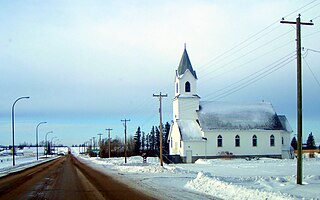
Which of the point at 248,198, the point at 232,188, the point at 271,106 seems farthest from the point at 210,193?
the point at 271,106

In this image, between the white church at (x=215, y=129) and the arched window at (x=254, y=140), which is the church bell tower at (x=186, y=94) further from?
the arched window at (x=254, y=140)

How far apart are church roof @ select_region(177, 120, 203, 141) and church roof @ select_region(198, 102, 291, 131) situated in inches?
54.9

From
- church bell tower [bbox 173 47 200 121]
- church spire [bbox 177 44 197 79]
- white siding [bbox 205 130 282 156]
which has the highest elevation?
church spire [bbox 177 44 197 79]

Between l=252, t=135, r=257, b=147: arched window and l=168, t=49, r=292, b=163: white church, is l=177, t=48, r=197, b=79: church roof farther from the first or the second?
l=252, t=135, r=257, b=147: arched window

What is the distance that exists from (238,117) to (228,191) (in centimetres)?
6183

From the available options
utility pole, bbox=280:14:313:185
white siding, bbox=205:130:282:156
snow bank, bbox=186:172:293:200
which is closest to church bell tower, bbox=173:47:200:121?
white siding, bbox=205:130:282:156

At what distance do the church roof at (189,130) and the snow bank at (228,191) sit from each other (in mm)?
49052

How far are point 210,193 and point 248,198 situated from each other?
3059 mm

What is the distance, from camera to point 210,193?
18391 millimetres

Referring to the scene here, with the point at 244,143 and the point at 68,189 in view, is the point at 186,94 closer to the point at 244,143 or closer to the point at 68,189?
the point at 244,143

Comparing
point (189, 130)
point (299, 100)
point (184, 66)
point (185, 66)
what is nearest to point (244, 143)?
point (189, 130)

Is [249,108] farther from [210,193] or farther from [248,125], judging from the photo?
[210,193]

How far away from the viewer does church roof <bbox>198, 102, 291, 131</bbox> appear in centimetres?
7581

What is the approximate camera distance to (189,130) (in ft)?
244
